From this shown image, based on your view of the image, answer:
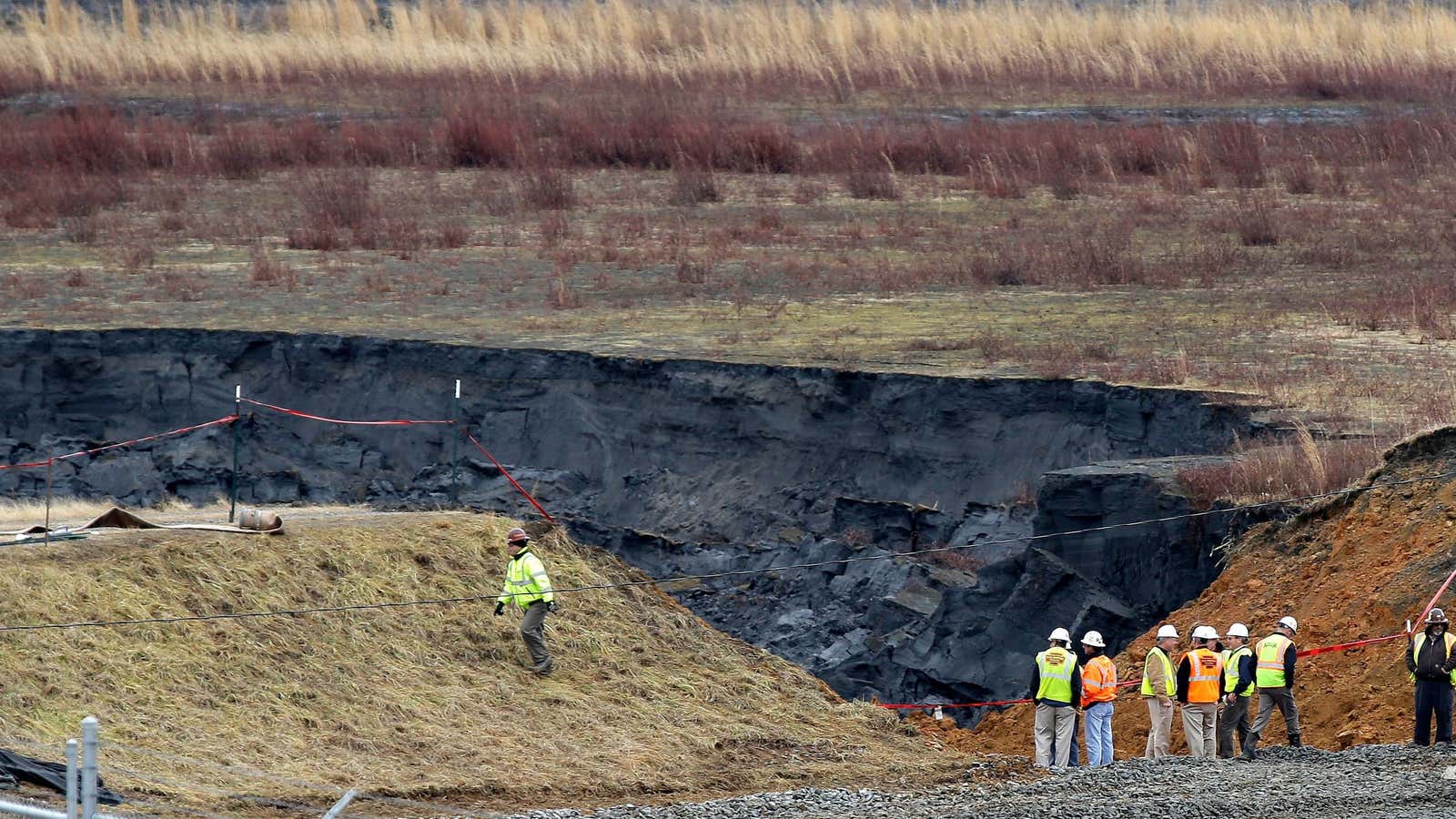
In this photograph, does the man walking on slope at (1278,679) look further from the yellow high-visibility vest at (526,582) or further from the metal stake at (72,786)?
the metal stake at (72,786)

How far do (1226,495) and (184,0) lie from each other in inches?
1379

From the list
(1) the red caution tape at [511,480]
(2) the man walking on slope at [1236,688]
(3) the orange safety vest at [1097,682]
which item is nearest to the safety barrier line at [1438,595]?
(2) the man walking on slope at [1236,688]

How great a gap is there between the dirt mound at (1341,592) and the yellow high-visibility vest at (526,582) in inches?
139

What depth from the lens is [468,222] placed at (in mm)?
30391

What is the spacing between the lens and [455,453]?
806 inches

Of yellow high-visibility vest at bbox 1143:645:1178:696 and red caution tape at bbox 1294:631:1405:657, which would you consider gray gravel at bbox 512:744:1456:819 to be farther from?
red caution tape at bbox 1294:631:1405:657

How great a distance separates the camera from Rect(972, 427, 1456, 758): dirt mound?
50.0ft

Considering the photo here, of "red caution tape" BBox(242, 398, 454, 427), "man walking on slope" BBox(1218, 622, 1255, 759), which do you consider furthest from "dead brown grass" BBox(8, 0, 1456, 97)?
"man walking on slope" BBox(1218, 622, 1255, 759)

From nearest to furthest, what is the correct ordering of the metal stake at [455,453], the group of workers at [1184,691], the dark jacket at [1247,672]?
the dark jacket at [1247,672] → the group of workers at [1184,691] → the metal stake at [455,453]

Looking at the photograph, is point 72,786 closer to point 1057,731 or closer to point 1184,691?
point 1057,731

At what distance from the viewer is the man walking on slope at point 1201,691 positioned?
14.3 m

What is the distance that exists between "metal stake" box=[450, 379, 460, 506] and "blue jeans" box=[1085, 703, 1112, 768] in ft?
25.2

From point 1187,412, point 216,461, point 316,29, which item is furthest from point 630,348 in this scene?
point 316,29

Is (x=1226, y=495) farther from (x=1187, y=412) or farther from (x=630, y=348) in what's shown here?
(x=630, y=348)
